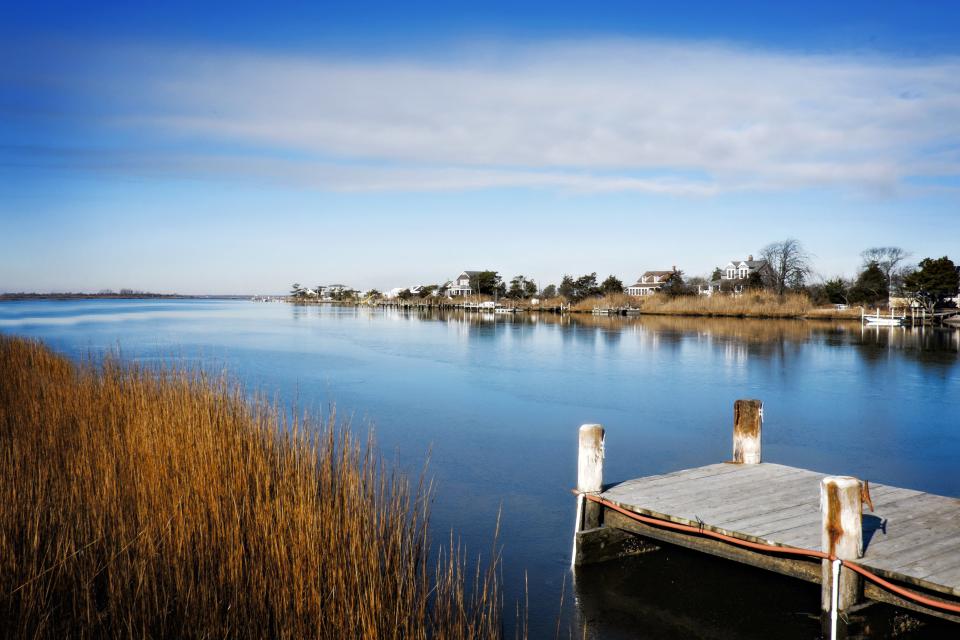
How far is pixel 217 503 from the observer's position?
14.9 feet

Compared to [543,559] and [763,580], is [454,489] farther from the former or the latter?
[763,580]

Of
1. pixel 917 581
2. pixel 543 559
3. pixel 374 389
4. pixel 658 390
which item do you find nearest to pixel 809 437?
pixel 658 390

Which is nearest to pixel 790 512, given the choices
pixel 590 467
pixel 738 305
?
pixel 590 467

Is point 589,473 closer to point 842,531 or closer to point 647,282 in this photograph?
point 842,531

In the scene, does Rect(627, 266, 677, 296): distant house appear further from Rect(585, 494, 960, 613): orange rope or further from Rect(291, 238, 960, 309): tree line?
Rect(585, 494, 960, 613): orange rope

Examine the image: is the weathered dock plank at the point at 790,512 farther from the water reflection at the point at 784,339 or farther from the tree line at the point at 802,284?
the tree line at the point at 802,284

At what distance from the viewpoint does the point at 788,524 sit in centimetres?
513

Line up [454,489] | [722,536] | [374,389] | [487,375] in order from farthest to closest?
[487,375] < [374,389] < [454,489] < [722,536]

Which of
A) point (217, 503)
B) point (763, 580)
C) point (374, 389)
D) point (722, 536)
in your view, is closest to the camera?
point (217, 503)

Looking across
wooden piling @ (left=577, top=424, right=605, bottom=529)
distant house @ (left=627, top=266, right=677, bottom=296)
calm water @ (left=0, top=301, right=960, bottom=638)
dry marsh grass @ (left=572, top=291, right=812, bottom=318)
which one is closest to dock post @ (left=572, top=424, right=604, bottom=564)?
wooden piling @ (left=577, top=424, right=605, bottom=529)

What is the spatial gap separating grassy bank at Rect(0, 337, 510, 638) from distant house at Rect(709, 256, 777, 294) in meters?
66.8

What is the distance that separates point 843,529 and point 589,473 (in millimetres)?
2045

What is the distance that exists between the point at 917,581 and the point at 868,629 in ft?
2.04

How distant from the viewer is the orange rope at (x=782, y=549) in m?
4.13
